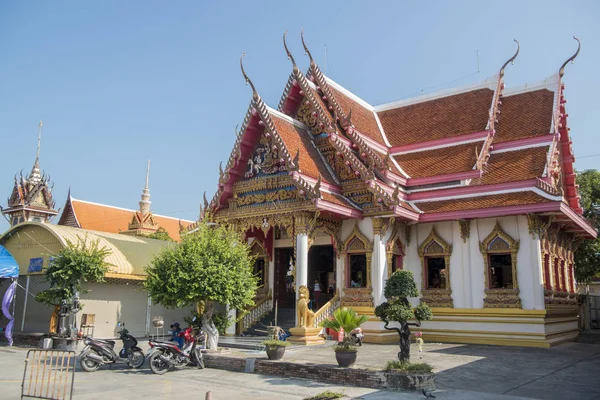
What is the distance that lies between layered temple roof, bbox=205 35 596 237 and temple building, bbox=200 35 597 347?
0.15ft

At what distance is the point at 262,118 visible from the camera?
15961mm

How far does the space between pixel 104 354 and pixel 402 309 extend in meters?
6.15

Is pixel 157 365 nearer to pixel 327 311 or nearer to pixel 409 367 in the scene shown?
pixel 409 367

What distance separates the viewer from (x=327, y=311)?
15.3 m

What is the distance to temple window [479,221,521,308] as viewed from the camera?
15.1m

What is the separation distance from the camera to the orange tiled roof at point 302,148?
51.7 ft

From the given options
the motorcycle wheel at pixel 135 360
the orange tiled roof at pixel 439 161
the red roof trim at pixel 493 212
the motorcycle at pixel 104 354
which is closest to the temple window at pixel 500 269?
the red roof trim at pixel 493 212

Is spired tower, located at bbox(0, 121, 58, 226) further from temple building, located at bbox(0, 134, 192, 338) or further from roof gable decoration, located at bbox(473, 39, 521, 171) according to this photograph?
roof gable decoration, located at bbox(473, 39, 521, 171)

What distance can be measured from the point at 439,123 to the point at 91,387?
14789mm

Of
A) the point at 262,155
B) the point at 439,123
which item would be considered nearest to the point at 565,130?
the point at 439,123

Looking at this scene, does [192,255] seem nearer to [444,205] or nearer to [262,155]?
[262,155]

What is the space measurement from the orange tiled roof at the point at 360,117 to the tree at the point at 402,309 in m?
8.89

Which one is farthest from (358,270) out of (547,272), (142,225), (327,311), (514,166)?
(142,225)

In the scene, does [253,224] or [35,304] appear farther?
[35,304]
